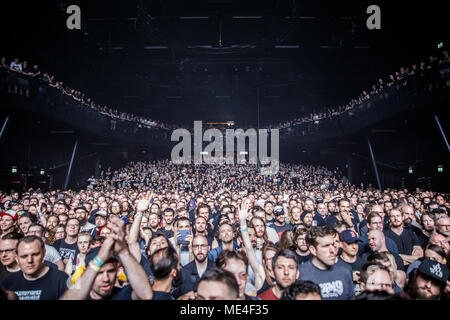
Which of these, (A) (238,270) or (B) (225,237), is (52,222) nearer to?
(B) (225,237)

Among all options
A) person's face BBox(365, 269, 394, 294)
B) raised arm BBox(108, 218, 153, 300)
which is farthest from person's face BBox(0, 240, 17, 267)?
person's face BBox(365, 269, 394, 294)

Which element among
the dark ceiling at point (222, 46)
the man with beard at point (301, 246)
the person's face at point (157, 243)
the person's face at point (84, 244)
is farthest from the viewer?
the dark ceiling at point (222, 46)

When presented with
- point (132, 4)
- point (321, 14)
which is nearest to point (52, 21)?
point (132, 4)

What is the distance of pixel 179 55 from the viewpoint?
22703 millimetres

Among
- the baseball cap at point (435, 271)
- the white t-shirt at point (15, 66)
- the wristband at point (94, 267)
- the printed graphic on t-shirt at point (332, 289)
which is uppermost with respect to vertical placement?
the white t-shirt at point (15, 66)

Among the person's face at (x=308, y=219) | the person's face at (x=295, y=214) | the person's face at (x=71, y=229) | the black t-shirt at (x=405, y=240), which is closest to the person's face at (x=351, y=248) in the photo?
the black t-shirt at (x=405, y=240)

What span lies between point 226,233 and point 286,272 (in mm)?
1629

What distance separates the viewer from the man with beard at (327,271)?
2904mm

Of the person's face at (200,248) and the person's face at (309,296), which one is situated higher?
the person's face at (309,296)

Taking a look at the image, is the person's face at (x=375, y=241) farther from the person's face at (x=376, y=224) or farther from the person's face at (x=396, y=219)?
the person's face at (x=396, y=219)

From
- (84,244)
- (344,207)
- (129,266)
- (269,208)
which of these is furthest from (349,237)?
(84,244)

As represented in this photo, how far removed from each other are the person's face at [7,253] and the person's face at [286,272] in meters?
3.05
